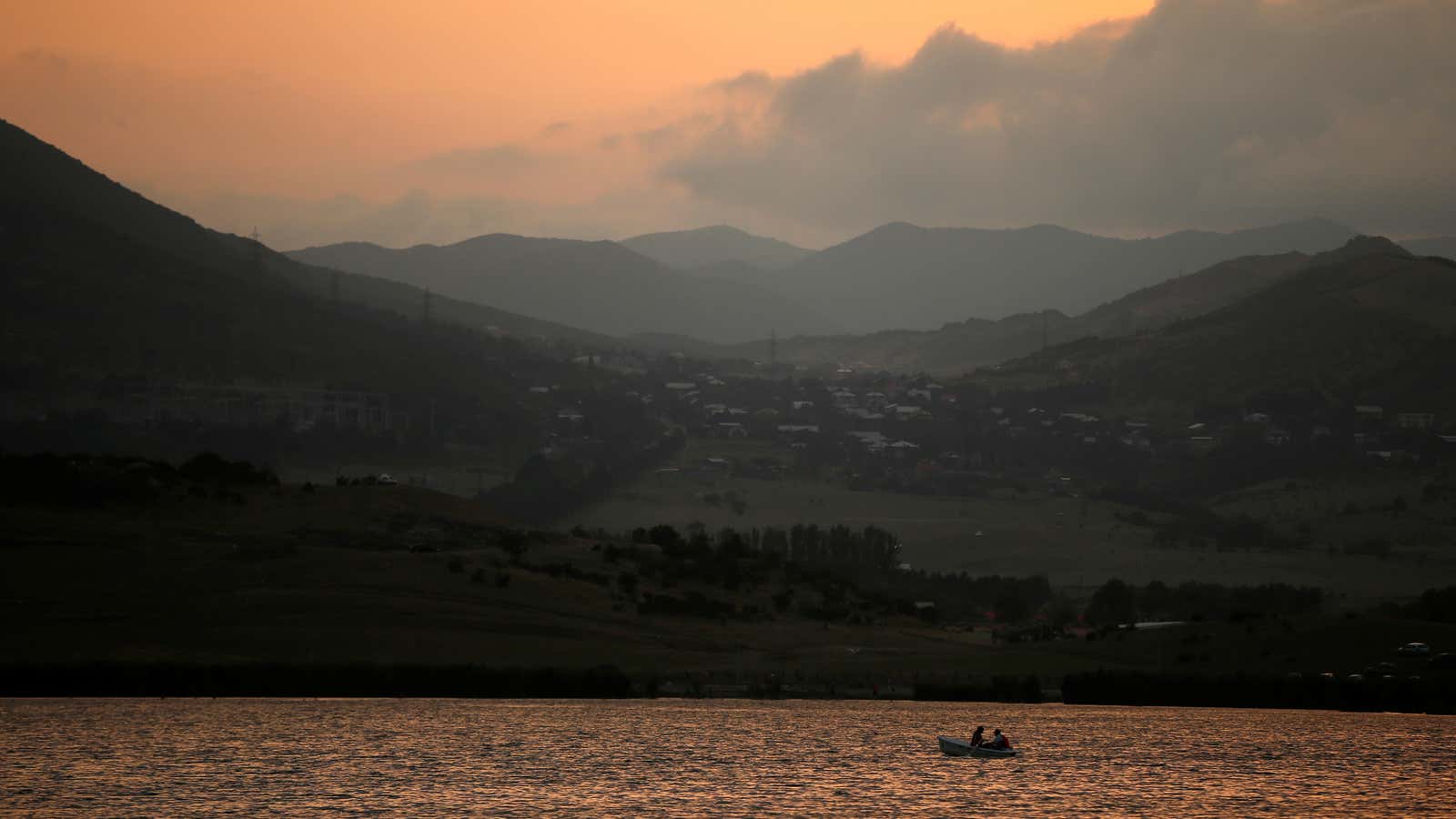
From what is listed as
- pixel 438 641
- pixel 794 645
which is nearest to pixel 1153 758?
pixel 794 645

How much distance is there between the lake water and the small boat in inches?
25.4

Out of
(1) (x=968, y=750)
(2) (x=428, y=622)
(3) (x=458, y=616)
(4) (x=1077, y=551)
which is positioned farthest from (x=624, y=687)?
(4) (x=1077, y=551)

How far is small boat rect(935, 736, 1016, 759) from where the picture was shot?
74.3m

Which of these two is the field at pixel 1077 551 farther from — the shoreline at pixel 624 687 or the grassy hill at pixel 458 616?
the shoreline at pixel 624 687

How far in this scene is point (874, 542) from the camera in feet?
534

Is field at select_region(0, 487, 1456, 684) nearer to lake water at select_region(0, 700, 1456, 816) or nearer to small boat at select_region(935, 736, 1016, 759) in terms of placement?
lake water at select_region(0, 700, 1456, 816)

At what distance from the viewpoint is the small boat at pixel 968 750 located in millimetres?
74312

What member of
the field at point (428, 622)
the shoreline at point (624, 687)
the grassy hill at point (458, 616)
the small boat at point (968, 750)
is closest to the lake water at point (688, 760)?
the small boat at point (968, 750)

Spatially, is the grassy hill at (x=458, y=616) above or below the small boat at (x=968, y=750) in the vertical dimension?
above

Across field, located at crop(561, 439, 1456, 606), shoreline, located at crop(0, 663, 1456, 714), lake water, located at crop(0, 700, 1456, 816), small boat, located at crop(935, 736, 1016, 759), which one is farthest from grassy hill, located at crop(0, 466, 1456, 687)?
field, located at crop(561, 439, 1456, 606)

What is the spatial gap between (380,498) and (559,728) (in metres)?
58.1

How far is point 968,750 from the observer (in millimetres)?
75250

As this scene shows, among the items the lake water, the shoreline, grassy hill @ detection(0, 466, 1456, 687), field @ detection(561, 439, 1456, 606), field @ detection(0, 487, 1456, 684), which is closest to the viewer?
the lake water

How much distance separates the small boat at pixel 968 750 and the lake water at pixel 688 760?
2.12 feet
